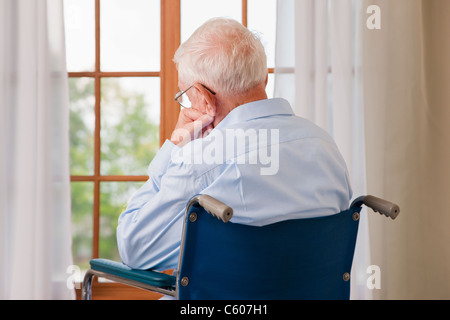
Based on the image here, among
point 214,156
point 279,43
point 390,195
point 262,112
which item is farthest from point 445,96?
point 214,156

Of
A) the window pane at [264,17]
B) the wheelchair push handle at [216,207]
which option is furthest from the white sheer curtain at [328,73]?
the wheelchair push handle at [216,207]

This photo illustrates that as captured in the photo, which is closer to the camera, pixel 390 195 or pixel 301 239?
pixel 301 239

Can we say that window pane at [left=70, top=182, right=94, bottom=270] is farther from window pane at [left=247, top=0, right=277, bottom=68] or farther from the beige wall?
the beige wall

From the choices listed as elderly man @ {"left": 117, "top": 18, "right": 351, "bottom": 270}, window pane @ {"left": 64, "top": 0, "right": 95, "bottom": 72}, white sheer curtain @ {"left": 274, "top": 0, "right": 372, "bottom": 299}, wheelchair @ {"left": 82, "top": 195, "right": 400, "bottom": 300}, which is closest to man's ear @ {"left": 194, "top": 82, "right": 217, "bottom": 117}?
elderly man @ {"left": 117, "top": 18, "right": 351, "bottom": 270}

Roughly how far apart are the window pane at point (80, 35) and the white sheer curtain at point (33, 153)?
0.67ft

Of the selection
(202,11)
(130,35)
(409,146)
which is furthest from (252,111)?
(130,35)

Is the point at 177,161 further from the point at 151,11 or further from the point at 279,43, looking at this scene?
the point at 151,11

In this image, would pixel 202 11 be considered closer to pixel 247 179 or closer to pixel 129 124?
pixel 129 124

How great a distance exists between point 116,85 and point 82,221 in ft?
2.45

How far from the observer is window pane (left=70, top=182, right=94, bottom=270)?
8.28ft

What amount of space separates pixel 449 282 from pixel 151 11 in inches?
79.9

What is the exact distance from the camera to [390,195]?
2289 mm

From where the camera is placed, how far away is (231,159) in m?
1.01

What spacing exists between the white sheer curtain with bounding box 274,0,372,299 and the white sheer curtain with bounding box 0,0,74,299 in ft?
3.55
